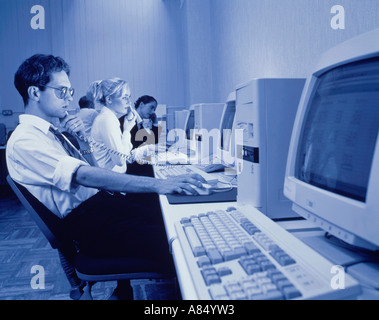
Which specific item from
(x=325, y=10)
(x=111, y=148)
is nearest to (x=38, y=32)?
(x=111, y=148)

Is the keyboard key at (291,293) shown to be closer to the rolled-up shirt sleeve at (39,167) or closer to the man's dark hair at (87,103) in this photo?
the rolled-up shirt sleeve at (39,167)

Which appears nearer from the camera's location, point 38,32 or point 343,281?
point 343,281

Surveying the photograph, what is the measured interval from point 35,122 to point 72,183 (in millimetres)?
290

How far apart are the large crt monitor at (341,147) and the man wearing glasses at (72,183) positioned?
49 centimetres

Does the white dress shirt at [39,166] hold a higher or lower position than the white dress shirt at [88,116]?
lower

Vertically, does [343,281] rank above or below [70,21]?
below

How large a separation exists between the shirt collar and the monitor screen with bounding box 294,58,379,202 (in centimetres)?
98

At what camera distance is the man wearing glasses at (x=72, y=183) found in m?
1.17

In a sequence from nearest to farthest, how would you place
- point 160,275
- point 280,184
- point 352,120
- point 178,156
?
point 352,120, point 280,184, point 160,275, point 178,156

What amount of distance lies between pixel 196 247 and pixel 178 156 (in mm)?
1637

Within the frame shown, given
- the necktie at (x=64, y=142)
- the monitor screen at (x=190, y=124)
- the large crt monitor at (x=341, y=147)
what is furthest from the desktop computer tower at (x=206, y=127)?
the large crt monitor at (x=341, y=147)
